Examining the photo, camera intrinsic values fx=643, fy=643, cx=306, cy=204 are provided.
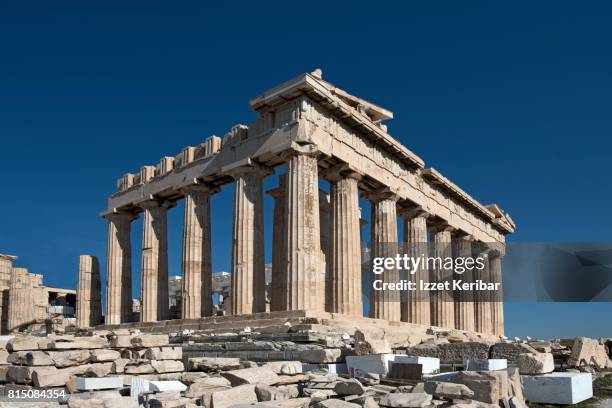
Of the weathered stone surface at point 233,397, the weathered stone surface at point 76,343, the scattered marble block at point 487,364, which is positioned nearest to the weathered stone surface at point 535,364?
the scattered marble block at point 487,364

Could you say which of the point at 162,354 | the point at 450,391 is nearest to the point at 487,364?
the point at 450,391

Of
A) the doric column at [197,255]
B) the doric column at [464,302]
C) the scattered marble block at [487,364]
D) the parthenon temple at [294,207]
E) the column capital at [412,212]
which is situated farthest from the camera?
the doric column at [464,302]

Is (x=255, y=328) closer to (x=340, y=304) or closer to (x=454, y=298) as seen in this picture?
(x=340, y=304)

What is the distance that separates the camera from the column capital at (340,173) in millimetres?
25812

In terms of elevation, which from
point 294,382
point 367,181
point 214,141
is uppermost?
point 214,141

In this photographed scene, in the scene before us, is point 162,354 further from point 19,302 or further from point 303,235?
point 19,302

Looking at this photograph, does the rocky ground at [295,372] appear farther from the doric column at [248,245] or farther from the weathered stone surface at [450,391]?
the doric column at [248,245]

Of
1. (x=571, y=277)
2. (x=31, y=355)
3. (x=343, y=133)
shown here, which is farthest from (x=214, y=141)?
(x=571, y=277)

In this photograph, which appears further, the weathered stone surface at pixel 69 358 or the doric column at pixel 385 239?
the doric column at pixel 385 239

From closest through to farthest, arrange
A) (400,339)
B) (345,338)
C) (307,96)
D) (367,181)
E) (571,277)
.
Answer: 1. (345,338)
2. (400,339)
3. (307,96)
4. (367,181)
5. (571,277)

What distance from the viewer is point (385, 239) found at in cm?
2898

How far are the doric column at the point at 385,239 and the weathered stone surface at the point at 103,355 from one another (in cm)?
1558

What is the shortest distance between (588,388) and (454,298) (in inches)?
1174

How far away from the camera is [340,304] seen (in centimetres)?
2511
